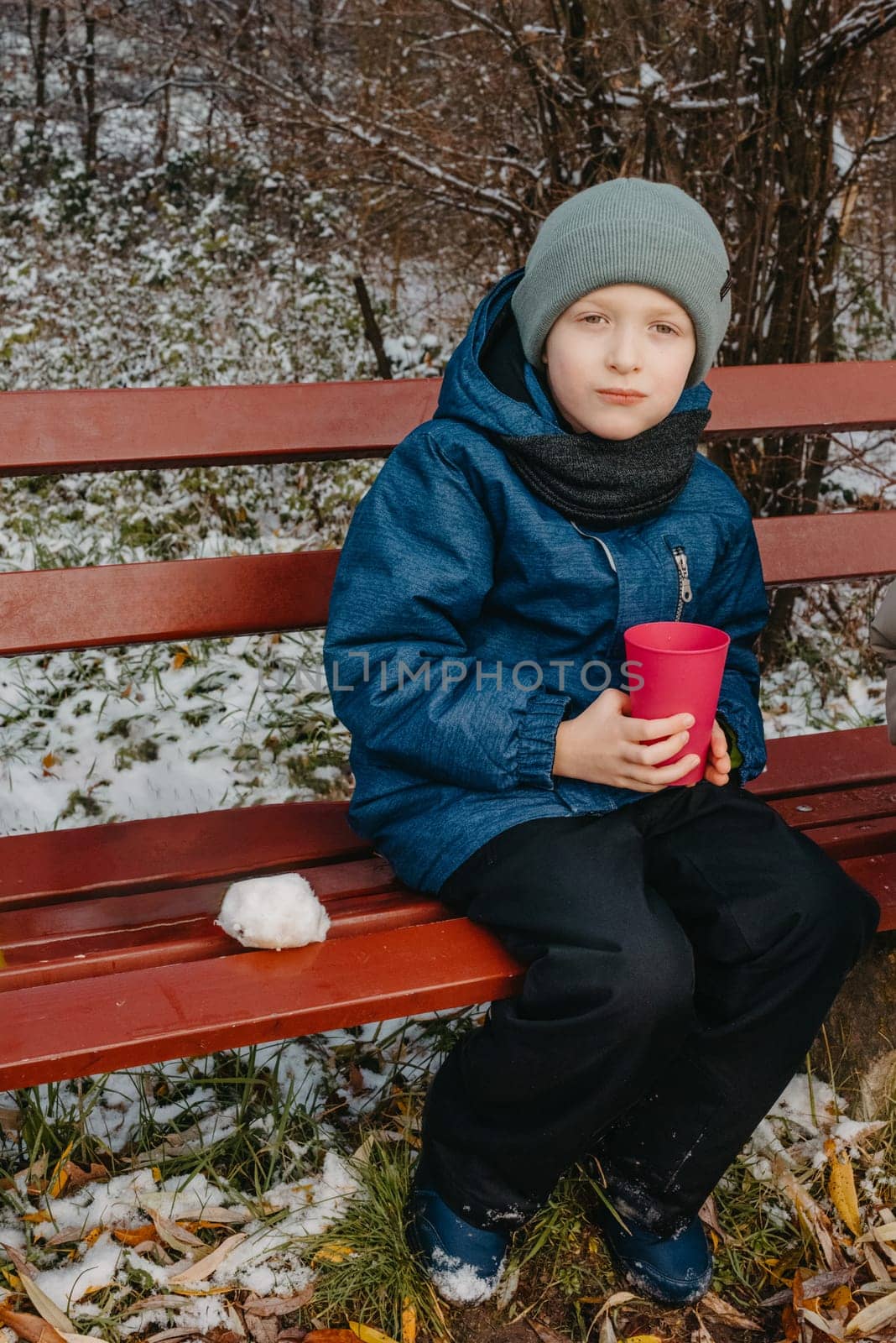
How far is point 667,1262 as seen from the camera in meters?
1.80

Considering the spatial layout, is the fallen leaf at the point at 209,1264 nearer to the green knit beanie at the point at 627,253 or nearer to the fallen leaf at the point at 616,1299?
the fallen leaf at the point at 616,1299

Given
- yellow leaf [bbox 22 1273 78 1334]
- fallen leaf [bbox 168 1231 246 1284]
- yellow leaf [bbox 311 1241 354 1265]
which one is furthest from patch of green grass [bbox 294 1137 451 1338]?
yellow leaf [bbox 22 1273 78 1334]

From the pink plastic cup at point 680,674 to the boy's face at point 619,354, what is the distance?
36 cm

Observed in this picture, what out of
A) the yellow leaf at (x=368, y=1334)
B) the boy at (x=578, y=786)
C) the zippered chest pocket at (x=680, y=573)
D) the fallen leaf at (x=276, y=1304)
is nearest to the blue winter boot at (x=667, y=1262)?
the boy at (x=578, y=786)

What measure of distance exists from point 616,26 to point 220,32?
12.6ft

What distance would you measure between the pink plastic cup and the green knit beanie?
512mm

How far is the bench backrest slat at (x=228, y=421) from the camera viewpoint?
208 centimetres

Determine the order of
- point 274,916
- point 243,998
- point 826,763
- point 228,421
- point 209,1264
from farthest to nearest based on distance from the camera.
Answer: point 826,763 → point 228,421 → point 209,1264 → point 274,916 → point 243,998

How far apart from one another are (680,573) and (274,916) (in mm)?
837

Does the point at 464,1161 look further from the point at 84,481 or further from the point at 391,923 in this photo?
the point at 84,481

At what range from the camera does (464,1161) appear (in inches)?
67.8

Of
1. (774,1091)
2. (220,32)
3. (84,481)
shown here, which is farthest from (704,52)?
(220,32)

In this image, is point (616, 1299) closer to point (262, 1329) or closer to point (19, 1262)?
point (262, 1329)

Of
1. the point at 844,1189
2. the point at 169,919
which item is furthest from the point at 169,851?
the point at 844,1189
